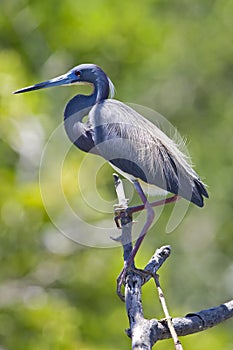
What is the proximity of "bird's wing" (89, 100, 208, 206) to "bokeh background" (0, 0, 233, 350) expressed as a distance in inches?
72.5

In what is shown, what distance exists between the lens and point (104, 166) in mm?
6523

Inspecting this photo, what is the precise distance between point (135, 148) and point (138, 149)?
1cm

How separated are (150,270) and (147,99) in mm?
6944

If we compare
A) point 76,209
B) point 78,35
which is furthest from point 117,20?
point 76,209

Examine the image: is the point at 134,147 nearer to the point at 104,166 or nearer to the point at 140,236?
the point at 140,236

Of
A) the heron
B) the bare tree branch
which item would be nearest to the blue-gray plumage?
the heron

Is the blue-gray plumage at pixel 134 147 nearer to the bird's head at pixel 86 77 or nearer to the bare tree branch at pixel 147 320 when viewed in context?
the bird's head at pixel 86 77

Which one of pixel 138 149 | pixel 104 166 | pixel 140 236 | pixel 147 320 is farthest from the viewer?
pixel 104 166

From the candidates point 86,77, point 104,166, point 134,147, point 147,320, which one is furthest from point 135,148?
point 104,166

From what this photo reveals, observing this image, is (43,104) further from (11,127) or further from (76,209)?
(76,209)

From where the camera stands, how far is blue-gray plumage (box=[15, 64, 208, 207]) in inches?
126

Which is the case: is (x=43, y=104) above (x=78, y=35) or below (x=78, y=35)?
below

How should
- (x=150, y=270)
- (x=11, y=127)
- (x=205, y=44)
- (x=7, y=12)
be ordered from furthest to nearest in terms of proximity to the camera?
(x=205, y=44) < (x=7, y=12) < (x=11, y=127) < (x=150, y=270)

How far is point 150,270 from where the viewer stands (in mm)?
2643
